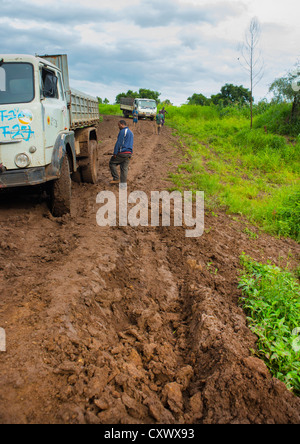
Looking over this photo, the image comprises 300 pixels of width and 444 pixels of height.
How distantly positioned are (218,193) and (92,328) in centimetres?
612

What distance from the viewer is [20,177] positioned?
4.34 m

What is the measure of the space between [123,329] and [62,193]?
2.73 m

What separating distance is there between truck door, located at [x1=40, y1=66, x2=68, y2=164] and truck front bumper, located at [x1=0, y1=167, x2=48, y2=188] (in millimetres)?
274

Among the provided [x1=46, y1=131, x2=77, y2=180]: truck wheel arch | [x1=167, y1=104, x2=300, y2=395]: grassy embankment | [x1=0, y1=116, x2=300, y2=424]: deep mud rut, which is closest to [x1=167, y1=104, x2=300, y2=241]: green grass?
[x1=167, y1=104, x2=300, y2=395]: grassy embankment

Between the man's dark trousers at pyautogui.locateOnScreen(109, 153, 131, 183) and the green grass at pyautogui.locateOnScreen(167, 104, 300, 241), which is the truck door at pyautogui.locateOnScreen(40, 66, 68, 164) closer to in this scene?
the man's dark trousers at pyautogui.locateOnScreen(109, 153, 131, 183)

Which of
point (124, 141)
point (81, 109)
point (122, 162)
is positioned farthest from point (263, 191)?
point (81, 109)

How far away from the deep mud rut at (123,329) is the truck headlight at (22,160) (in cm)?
Result: 99

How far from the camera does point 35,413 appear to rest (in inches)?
81.7

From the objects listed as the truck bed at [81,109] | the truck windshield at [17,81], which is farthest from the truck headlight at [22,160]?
the truck bed at [81,109]

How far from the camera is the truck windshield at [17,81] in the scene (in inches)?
175

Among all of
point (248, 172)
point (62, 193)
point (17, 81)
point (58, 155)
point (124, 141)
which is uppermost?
point (17, 81)

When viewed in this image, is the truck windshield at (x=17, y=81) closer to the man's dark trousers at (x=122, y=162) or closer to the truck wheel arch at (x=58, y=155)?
the truck wheel arch at (x=58, y=155)

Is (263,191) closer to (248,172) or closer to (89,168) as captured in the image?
A: (248,172)
